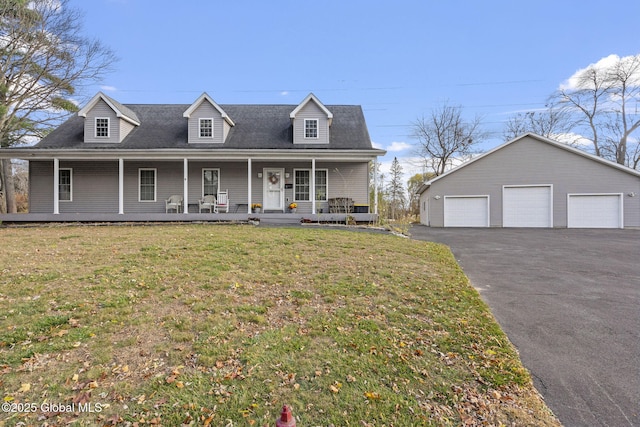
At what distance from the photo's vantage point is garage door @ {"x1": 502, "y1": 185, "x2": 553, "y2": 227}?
16.1m

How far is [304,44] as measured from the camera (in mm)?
16844

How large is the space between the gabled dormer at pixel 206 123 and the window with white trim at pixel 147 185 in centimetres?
245

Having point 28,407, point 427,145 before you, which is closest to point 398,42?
point 427,145

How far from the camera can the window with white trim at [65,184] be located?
14180 mm

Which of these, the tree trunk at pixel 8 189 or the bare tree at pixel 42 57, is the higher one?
the bare tree at pixel 42 57

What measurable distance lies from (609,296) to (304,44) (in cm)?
1685

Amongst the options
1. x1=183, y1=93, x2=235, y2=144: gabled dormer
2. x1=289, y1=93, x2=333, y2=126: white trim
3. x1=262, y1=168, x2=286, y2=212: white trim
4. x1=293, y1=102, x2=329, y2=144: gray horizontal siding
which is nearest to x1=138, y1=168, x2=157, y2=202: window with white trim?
x1=183, y1=93, x2=235, y2=144: gabled dormer

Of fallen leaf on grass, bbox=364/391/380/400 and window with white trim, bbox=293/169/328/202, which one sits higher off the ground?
window with white trim, bbox=293/169/328/202

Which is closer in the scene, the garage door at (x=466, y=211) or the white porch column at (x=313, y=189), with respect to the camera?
the white porch column at (x=313, y=189)

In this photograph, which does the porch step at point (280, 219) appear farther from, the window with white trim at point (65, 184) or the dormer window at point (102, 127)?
the window with white trim at point (65, 184)

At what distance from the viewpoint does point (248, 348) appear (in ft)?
9.26

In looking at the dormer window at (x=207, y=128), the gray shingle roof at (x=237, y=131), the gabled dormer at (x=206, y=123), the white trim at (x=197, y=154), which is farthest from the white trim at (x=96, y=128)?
the dormer window at (x=207, y=128)

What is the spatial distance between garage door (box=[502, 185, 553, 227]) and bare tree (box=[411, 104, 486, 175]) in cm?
1280

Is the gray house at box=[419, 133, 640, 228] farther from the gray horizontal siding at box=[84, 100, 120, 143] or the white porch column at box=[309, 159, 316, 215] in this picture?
the gray horizontal siding at box=[84, 100, 120, 143]
